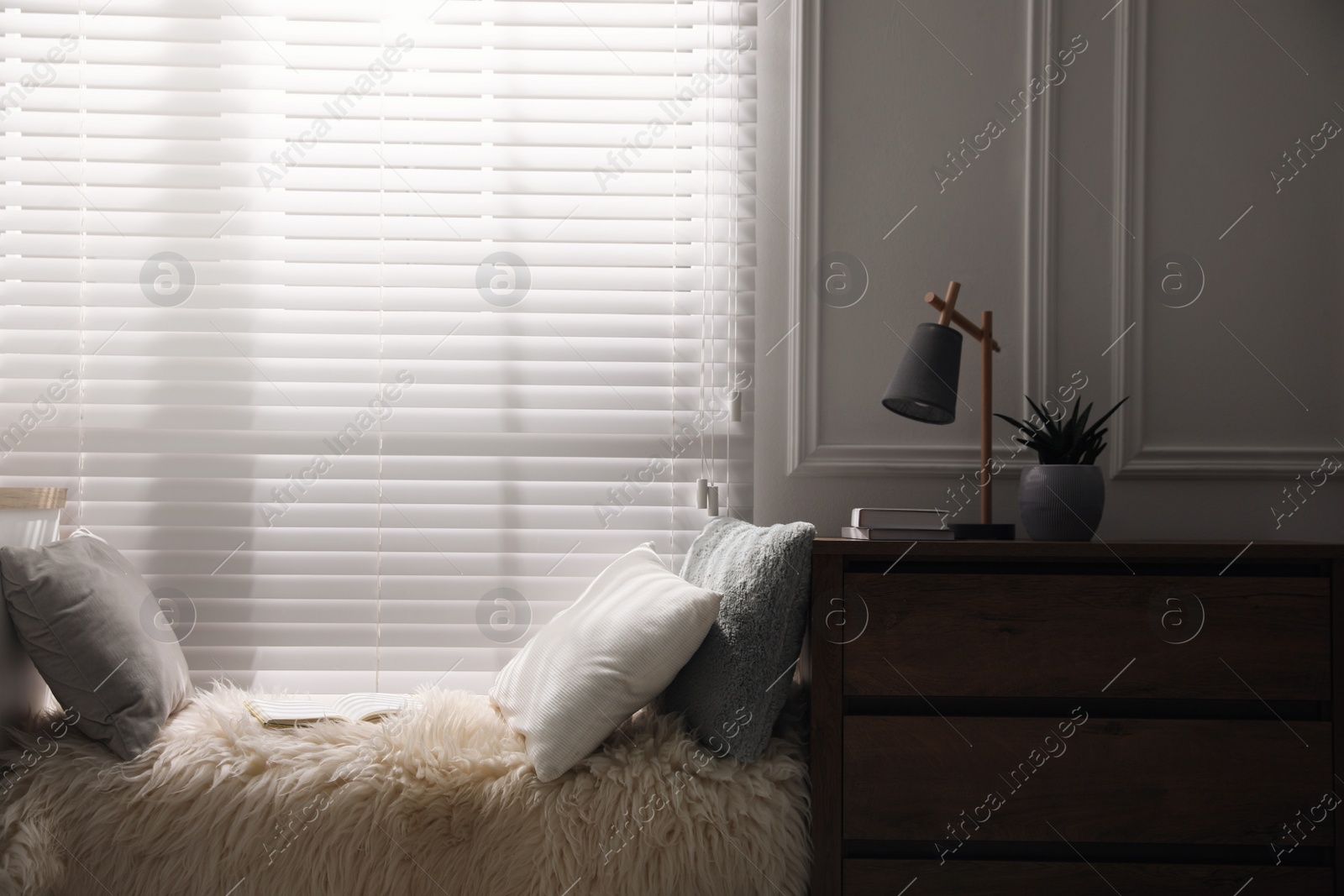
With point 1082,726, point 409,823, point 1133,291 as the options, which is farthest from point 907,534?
point 409,823

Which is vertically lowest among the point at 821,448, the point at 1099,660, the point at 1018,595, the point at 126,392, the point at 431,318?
the point at 1099,660

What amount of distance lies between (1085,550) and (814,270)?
82 centimetres

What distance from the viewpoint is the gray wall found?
67.4 inches

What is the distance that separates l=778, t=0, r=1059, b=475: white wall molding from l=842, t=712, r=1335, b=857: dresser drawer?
617 millimetres

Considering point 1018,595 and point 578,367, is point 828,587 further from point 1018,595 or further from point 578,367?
point 578,367

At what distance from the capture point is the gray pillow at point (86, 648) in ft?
4.33

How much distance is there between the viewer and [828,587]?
1.30 metres

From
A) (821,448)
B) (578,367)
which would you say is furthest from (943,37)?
(578,367)

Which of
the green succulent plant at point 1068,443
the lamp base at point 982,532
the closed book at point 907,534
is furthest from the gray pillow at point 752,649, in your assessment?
the green succulent plant at point 1068,443

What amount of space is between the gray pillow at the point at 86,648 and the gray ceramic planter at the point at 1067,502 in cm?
160

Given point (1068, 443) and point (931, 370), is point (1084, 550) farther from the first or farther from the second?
point (931, 370)

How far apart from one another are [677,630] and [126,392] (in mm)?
1390

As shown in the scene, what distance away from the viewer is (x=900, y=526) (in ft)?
4.63

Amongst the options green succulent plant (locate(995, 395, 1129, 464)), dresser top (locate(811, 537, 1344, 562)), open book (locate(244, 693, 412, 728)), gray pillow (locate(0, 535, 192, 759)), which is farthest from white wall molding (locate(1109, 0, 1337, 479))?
gray pillow (locate(0, 535, 192, 759))
